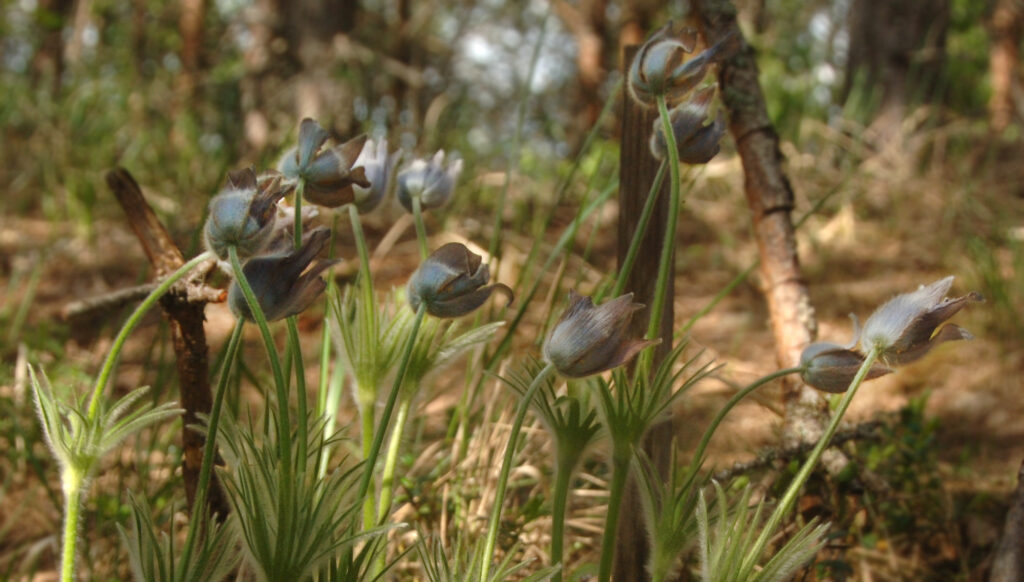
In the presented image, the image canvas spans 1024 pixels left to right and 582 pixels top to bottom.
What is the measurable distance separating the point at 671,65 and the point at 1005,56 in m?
3.97

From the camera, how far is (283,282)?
0.69m

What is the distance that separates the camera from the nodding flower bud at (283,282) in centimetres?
69

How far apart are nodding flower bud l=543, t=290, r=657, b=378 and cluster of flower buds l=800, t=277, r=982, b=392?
0.59 ft

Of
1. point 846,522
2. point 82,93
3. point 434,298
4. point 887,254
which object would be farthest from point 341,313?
point 82,93

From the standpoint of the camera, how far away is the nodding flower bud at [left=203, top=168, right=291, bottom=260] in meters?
0.67

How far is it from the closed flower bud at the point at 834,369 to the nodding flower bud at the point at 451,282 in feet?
0.90

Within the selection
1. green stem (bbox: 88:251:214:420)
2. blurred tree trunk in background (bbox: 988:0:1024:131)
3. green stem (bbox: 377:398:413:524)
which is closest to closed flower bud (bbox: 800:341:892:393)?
green stem (bbox: 377:398:413:524)

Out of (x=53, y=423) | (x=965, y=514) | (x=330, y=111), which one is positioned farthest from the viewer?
(x=330, y=111)

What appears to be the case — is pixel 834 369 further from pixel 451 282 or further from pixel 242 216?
pixel 242 216

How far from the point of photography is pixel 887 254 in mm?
2799

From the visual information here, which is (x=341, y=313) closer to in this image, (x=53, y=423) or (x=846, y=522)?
(x=53, y=423)

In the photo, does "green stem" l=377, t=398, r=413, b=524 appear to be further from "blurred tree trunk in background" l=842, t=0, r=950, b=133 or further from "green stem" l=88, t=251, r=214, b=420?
"blurred tree trunk in background" l=842, t=0, r=950, b=133

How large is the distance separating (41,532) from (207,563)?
90cm

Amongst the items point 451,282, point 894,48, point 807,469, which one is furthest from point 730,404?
point 894,48
